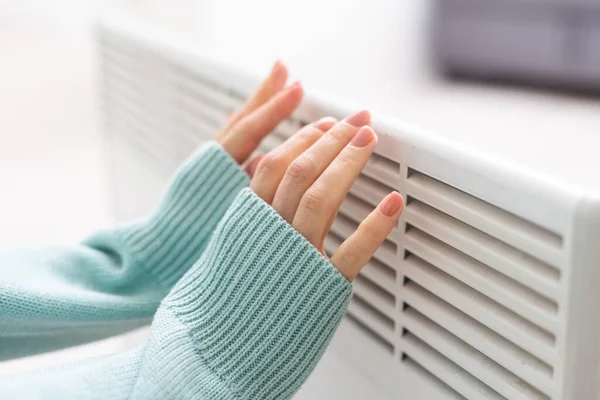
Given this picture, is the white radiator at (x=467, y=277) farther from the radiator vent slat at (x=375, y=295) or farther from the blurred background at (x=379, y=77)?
the blurred background at (x=379, y=77)

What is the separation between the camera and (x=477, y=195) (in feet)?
1.48

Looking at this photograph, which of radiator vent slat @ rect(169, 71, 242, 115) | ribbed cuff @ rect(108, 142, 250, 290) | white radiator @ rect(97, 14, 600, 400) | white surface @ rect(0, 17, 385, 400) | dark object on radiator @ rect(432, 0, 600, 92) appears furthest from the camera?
white surface @ rect(0, 17, 385, 400)

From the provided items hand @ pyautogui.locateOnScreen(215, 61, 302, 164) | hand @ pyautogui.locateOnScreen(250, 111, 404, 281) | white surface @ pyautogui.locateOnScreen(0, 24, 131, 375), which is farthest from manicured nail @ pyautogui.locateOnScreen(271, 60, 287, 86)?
white surface @ pyautogui.locateOnScreen(0, 24, 131, 375)

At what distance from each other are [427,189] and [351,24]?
2.57ft

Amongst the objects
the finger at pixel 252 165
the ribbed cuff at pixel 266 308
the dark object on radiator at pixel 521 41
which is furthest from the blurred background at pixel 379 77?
the ribbed cuff at pixel 266 308

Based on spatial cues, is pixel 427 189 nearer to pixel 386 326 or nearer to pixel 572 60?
pixel 386 326

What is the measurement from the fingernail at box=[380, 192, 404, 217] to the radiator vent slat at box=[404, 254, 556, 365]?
6 cm

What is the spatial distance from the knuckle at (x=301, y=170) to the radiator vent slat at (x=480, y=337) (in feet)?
0.38

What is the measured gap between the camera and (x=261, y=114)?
603 millimetres

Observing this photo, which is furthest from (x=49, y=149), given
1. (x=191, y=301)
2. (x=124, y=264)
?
(x=191, y=301)

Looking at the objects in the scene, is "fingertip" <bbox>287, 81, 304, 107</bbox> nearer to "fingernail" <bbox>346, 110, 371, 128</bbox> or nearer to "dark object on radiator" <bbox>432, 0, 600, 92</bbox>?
"fingernail" <bbox>346, 110, 371, 128</bbox>

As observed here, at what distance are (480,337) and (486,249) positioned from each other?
0.21 ft

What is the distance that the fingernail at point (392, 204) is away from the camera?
479 millimetres

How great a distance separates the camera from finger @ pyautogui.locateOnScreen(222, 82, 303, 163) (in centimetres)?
59
